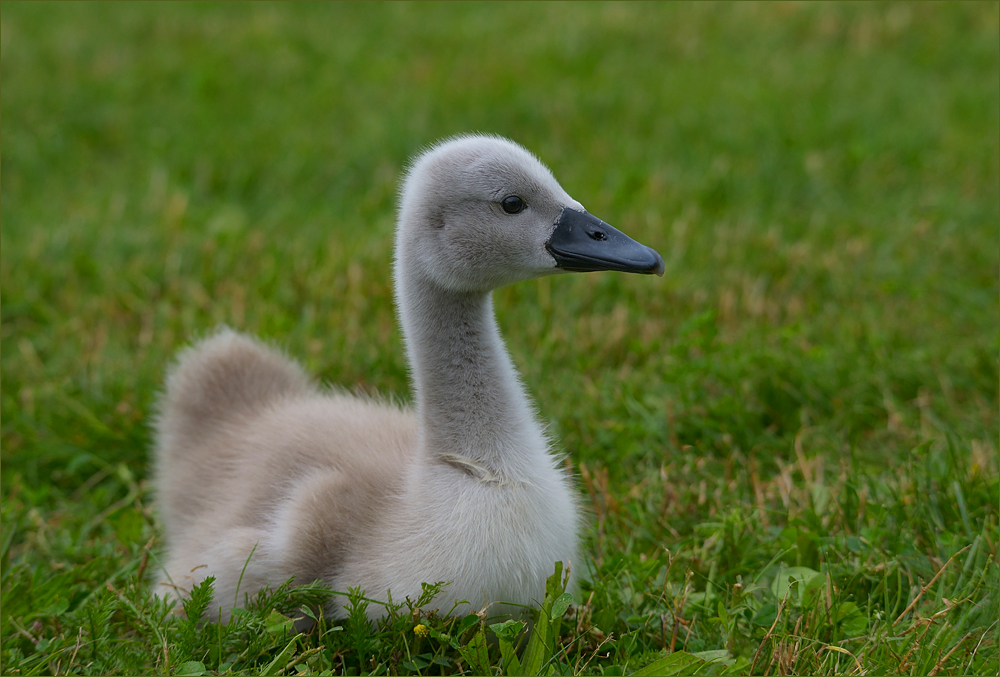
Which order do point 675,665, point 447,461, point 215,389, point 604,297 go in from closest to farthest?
1. point 675,665
2. point 447,461
3. point 215,389
4. point 604,297

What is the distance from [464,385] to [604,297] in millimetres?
2395

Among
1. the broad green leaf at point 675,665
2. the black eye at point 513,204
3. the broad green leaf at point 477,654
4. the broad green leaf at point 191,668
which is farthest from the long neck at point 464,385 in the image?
the broad green leaf at point 191,668

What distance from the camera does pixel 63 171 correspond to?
6.84 m

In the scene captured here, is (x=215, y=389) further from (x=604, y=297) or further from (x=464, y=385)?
(x=604, y=297)

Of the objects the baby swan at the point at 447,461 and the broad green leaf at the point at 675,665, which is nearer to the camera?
the broad green leaf at the point at 675,665

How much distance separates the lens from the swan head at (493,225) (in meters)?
2.82

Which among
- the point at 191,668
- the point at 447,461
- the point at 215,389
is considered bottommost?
the point at 191,668

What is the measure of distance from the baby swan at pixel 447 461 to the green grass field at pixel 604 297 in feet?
0.46

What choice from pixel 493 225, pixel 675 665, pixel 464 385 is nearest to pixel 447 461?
pixel 464 385

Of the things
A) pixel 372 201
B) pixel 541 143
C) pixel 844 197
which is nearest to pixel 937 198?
pixel 844 197

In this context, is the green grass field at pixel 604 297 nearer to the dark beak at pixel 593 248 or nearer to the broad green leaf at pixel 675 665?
the broad green leaf at pixel 675 665

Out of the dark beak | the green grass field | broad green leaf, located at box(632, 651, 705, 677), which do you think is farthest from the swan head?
broad green leaf, located at box(632, 651, 705, 677)

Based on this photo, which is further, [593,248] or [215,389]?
[215,389]

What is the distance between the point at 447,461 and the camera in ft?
9.09
